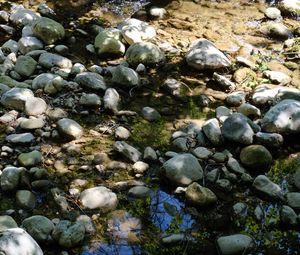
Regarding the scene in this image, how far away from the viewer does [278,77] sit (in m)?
6.31

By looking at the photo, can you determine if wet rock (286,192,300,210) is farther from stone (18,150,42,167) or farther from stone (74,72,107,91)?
stone (74,72,107,91)

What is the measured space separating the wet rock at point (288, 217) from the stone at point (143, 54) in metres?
3.20

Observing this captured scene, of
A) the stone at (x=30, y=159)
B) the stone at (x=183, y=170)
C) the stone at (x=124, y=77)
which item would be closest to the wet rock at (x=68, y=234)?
the stone at (x=30, y=159)

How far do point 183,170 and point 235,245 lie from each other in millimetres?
967

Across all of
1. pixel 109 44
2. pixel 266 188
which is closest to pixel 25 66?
pixel 109 44

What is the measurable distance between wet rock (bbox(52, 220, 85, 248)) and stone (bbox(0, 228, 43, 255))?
256 millimetres

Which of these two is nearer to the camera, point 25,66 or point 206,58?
point 25,66

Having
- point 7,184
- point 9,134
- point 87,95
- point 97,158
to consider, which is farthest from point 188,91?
point 7,184

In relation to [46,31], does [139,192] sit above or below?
below

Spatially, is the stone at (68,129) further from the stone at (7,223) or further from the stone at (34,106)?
the stone at (7,223)

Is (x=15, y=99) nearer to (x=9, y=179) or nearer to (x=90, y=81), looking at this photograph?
(x=90, y=81)

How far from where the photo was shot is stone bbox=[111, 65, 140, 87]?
5969mm

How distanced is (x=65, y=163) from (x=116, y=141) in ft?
2.08

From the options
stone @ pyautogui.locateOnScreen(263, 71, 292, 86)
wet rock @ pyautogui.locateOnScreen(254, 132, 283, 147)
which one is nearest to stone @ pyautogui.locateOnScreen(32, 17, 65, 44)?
stone @ pyautogui.locateOnScreen(263, 71, 292, 86)
